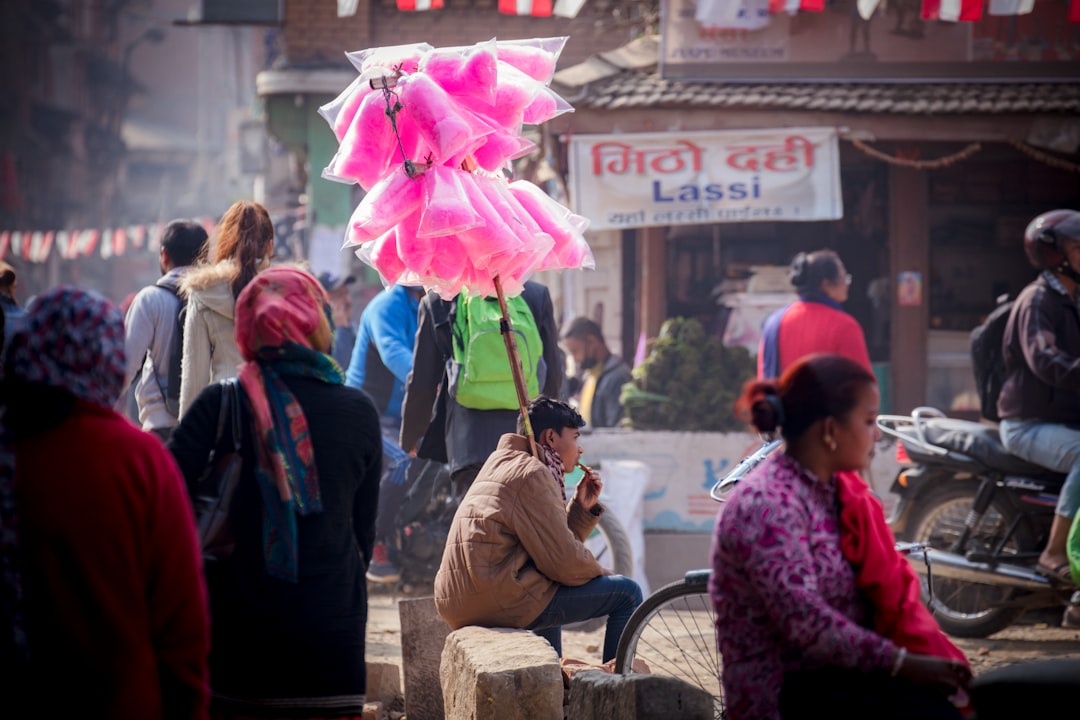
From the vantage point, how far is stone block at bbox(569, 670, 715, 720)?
3990mm

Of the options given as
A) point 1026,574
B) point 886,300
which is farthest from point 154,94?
point 1026,574

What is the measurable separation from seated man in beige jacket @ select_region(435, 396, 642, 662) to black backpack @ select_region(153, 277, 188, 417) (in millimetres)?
1656

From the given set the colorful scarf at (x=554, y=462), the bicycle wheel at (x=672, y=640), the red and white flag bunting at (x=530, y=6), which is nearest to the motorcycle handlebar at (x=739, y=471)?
the bicycle wheel at (x=672, y=640)

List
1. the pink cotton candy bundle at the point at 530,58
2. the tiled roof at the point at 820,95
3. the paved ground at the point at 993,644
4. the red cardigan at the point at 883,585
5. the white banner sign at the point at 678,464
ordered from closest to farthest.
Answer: the red cardigan at the point at 883,585, the pink cotton candy bundle at the point at 530,58, the paved ground at the point at 993,644, the white banner sign at the point at 678,464, the tiled roof at the point at 820,95

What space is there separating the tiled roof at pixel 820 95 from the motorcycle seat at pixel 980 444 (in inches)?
166

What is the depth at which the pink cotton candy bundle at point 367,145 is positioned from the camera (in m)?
4.75

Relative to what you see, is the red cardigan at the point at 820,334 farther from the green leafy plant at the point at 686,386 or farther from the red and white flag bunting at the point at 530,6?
the red and white flag bunting at the point at 530,6

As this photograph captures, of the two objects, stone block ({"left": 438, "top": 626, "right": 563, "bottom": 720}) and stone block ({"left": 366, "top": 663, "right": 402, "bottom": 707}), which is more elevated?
stone block ({"left": 438, "top": 626, "right": 563, "bottom": 720})

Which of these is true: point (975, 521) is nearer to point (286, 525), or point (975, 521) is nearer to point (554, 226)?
point (554, 226)

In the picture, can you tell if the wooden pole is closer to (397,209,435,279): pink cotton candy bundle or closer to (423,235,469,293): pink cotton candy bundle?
(423,235,469,293): pink cotton candy bundle

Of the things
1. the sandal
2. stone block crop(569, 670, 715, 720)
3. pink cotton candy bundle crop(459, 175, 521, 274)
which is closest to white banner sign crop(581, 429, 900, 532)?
the sandal

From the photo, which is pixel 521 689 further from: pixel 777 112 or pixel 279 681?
pixel 777 112

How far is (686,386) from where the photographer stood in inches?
345

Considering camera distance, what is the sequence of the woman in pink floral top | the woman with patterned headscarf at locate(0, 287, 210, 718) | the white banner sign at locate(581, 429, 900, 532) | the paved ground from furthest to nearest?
the white banner sign at locate(581, 429, 900, 532)
the paved ground
the woman in pink floral top
the woman with patterned headscarf at locate(0, 287, 210, 718)
